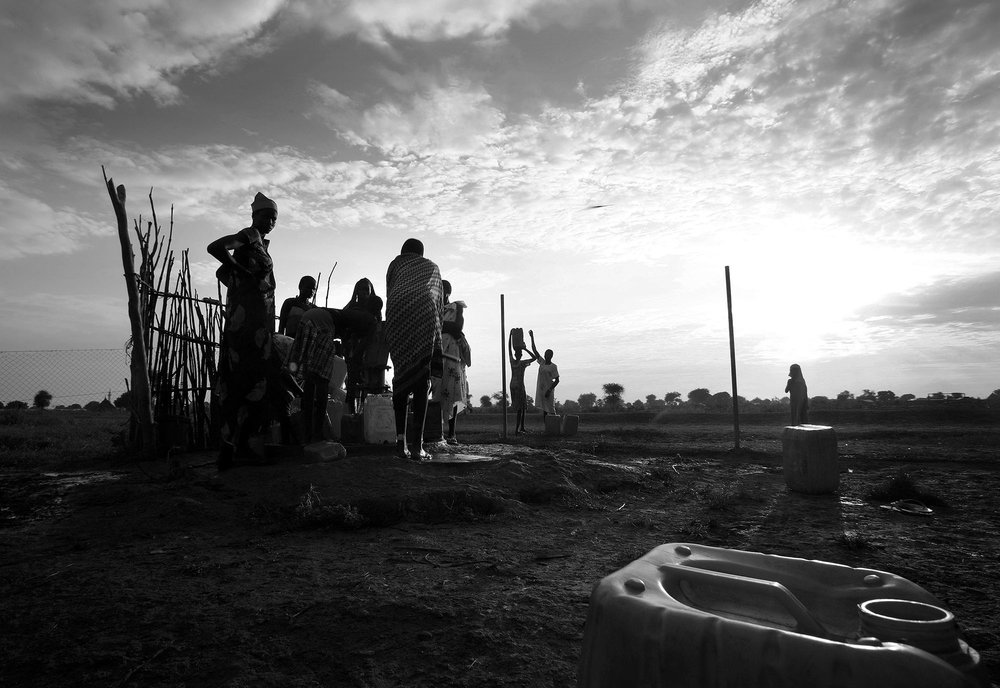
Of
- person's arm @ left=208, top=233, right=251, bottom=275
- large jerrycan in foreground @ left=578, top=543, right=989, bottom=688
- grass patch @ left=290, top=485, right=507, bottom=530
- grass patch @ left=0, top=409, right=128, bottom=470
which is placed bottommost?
grass patch @ left=290, top=485, right=507, bottom=530

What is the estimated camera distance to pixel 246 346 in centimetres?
509

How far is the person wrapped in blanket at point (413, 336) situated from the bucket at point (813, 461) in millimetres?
3381

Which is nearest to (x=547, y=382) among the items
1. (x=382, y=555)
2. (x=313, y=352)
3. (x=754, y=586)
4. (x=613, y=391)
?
(x=313, y=352)

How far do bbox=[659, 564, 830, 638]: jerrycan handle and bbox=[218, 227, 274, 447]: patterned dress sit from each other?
4455mm

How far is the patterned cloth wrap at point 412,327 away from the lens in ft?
17.8

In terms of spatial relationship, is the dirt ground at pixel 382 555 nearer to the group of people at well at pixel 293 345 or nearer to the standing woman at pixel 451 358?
the group of people at well at pixel 293 345

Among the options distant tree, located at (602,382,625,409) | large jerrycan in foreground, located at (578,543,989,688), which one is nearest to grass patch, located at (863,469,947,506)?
large jerrycan in foreground, located at (578,543,989,688)

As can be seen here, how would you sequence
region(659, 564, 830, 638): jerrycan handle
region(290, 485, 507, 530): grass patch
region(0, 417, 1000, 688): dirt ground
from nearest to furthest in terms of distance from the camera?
region(659, 564, 830, 638): jerrycan handle < region(0, 417, 1000, 688): dirt ground < region(290, 485, 507, 530): grass patch

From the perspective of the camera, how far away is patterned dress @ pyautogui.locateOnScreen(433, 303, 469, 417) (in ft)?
25.7

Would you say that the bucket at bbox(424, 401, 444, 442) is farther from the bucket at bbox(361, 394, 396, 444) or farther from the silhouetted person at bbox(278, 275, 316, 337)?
the silhouetted person at bbox(278, 275, 316, 337)

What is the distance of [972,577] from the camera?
293cm

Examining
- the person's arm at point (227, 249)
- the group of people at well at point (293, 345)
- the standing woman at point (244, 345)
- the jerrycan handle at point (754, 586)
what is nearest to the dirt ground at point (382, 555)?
the standing woman at point (244, 345)

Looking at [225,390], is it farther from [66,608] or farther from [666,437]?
[666,437]

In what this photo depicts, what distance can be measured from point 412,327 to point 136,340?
381cm
